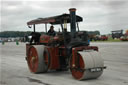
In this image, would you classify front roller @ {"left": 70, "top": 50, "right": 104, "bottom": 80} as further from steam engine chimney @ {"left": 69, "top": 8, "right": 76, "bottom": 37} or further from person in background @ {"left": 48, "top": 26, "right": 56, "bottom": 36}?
person in background @ {"left": 48, "top": 26, "right": 56, "bottom": 36}

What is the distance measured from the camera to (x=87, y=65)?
6711 mm

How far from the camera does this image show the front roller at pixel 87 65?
6.74m

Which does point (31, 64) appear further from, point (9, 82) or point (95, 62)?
point (95, 62)

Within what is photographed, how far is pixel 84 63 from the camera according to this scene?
6.71m

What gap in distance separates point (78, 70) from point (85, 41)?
129 centimetres

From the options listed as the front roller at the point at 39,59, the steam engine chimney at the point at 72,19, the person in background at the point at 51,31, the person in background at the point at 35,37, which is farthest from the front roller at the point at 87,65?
the person in background at the point at 35,37

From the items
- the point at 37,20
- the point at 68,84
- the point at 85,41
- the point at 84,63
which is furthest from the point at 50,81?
the point at 37,20

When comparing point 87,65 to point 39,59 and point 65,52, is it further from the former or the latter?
point 39,59

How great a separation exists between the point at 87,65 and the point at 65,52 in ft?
4.36

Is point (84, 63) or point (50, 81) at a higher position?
point (84, 63)

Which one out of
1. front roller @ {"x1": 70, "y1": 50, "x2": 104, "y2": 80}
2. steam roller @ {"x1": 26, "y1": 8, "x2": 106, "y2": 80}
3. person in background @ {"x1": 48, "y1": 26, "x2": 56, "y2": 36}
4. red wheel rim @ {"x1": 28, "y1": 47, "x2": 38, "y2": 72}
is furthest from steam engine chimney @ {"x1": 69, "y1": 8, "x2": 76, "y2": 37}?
red wheel rim @ {"x1": 28, "y1": 47, "x2": 38, "y2": 72}

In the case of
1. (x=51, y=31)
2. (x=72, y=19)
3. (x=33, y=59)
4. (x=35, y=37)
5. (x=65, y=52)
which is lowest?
(x=33, y=59)

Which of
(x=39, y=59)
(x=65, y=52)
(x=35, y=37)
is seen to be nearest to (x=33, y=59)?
(x=39, y=59)

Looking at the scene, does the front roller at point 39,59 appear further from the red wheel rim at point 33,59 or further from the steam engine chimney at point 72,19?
the steam engine chimney at point 72,19
